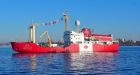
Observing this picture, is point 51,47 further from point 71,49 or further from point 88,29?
point 88,29

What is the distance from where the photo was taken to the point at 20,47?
112875mm

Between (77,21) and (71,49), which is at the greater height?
(77,21)

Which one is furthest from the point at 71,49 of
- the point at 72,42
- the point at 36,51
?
the point at 36,51

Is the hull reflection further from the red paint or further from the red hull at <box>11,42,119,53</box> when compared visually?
the red paint

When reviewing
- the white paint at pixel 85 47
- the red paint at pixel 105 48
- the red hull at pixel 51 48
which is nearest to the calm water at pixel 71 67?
the red hull at pixel 51 48

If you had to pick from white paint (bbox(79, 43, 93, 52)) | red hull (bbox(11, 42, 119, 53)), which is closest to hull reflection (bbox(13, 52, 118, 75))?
A: red hull (bbox(11, 42, 119, 53))

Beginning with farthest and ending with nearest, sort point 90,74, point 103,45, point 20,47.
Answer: point 103,45
point 20,47
point 90,74

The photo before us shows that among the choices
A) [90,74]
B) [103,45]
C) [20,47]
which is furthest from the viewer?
→ [103,45]

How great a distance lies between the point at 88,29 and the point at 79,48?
418 inches

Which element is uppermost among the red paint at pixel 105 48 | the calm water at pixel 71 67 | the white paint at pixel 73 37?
the white paint at pixel 73 37

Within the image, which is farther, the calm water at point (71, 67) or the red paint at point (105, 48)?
the red paint at point (105, 48)

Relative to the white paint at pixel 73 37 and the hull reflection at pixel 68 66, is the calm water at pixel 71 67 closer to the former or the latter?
the hull reflection at pixel 68 66

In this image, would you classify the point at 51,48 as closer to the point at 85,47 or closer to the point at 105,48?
the point at 85,47

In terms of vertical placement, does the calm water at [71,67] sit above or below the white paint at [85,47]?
below
